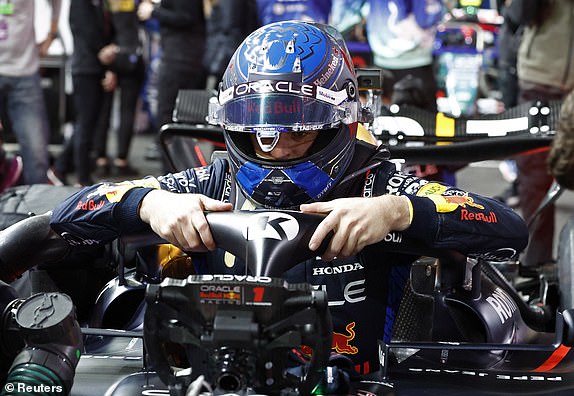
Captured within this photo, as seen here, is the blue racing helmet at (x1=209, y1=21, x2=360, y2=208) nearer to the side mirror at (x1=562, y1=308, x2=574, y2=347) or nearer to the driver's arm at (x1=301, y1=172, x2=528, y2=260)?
the driver's arm at (x1=301, y1=172, x2=528, y2=260)

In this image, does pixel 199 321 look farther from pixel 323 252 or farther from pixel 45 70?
pixel 45 70

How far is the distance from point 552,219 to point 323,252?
10.6ft

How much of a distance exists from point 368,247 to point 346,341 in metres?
0.24

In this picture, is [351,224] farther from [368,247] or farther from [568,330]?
[568,330]

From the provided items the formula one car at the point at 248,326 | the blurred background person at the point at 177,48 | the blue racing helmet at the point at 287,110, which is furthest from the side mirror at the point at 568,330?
the blurred background person at the point at 177,48

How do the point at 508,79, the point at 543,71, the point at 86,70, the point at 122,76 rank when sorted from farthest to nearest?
the point at 508,79 < the point at 122,76 < the point at 86,70 < the point at 543,71

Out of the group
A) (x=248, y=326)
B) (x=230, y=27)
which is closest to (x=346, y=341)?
(x=248, y=326)

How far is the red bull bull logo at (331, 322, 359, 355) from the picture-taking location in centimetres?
248

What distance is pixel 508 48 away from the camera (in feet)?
25.5

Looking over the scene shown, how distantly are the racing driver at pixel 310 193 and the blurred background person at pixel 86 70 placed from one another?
4.67 metres

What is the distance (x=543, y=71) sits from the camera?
5.32 meters

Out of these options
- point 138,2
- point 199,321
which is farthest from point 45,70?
point 199,321

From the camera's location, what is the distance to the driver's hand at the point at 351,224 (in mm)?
2135

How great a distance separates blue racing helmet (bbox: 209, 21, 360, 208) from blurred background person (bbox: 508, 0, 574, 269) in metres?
→ 2.87
